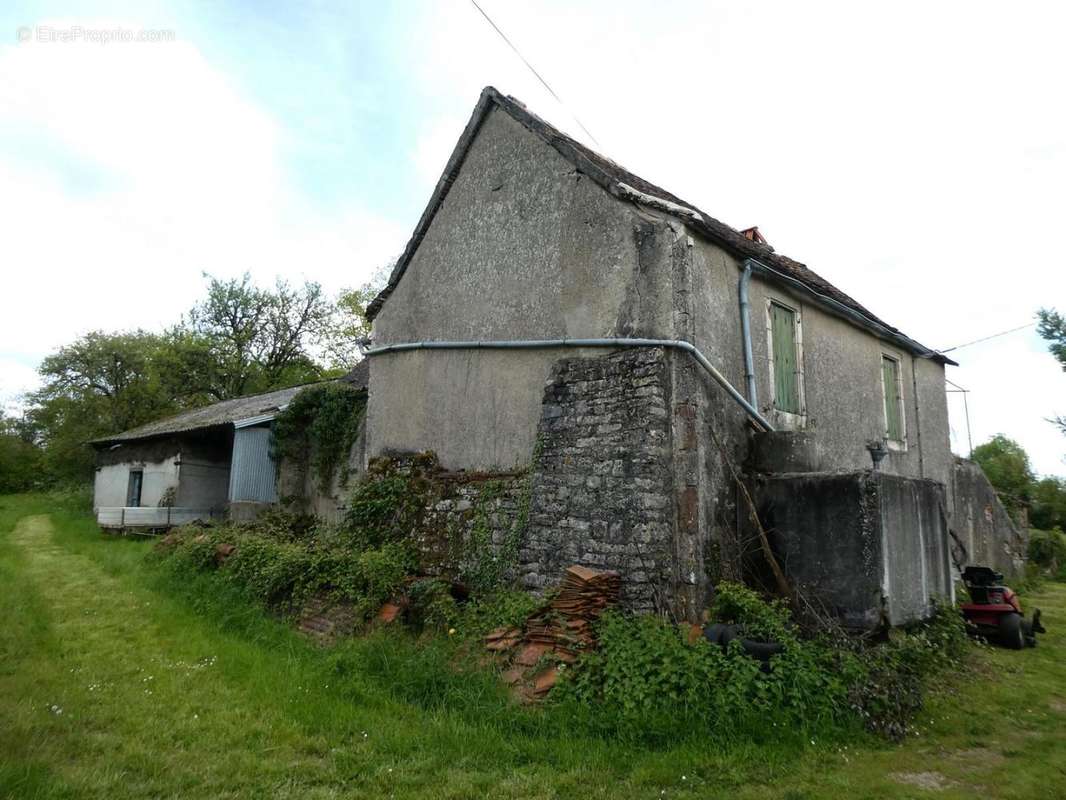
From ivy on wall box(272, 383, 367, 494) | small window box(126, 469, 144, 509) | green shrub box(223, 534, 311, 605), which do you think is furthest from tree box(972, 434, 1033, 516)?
small window box(126, 469, 144, 509)

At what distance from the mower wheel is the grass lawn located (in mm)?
467

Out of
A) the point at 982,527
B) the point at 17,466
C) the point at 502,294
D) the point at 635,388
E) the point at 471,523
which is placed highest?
the point at 502,294

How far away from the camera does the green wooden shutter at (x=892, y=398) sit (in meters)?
11.5

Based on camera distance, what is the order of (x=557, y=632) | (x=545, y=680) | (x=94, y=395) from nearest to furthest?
(x=545, y=680), (x=557, y=632), (x=94, y=395)

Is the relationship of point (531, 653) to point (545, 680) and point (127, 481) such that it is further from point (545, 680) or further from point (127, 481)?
point (127, 481)

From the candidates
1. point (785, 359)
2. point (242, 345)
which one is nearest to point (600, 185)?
point (785, 359)

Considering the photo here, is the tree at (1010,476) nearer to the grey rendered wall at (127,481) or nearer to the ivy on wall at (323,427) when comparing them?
the ivy on wall at (323,427)

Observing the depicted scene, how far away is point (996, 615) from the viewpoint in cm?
836

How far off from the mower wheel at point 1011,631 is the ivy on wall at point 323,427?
1033cm

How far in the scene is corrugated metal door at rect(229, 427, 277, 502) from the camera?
1534cm

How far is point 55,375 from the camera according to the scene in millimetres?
38875

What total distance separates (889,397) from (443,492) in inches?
318

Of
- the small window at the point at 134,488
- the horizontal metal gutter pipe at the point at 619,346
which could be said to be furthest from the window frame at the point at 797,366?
the small window at the point at 134,488

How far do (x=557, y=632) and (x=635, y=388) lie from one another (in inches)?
104
